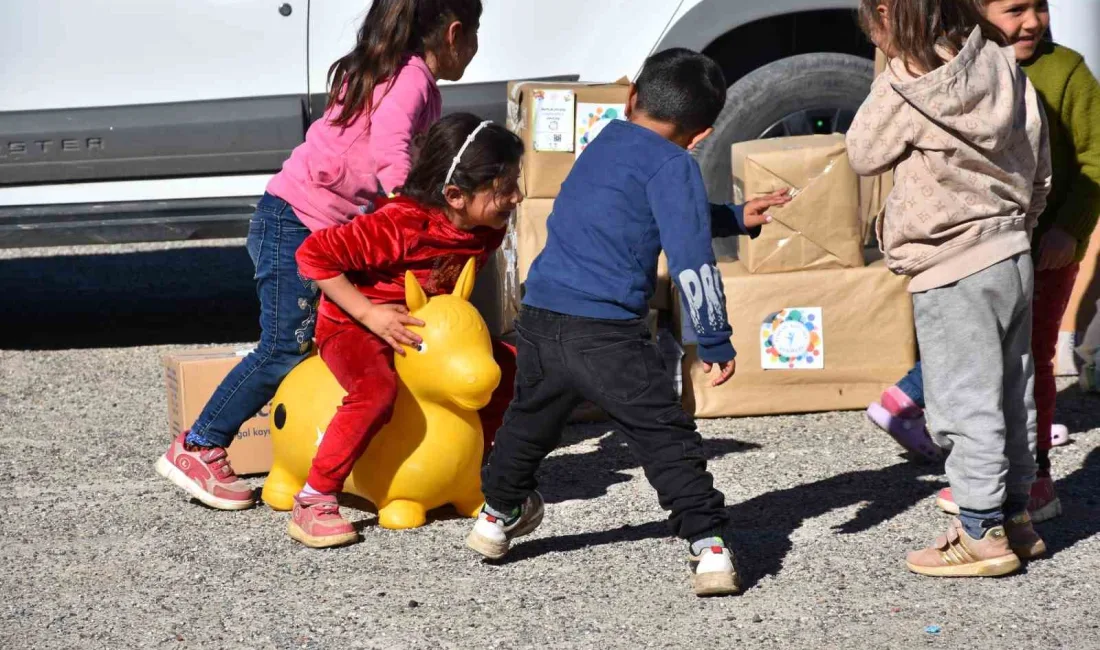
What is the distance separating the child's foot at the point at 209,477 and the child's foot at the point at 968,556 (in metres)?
1.91

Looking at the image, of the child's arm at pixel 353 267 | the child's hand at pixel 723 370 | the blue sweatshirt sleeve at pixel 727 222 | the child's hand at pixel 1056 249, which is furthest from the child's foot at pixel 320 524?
the child's hand at pixel 1056 249

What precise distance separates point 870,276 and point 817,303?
0.67 feet

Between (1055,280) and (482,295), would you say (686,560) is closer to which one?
(1055,280)

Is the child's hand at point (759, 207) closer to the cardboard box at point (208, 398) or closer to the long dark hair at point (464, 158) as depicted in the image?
the long dark hair at point (464, 158)

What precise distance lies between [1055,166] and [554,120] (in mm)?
1902

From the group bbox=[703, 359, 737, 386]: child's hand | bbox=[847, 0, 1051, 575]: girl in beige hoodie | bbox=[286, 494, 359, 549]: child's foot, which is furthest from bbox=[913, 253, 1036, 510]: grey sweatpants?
bbox=[286, 494, 359, 549]: child's foot

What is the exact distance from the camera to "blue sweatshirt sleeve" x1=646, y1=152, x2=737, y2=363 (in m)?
3.18

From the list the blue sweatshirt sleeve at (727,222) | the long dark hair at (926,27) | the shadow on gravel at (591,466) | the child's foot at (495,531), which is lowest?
the shadow on gravel at (591,466)

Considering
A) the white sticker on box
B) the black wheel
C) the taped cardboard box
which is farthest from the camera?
the black wheel

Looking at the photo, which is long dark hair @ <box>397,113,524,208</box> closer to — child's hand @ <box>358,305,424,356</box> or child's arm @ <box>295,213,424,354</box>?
child's arm @ <box>295,213,424,354</box>

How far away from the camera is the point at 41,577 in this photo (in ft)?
11.8

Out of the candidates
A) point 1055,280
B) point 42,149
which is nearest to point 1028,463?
point 1055,280

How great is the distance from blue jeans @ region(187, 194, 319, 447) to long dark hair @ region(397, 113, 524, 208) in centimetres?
51

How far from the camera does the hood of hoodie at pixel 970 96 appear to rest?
124 inches
